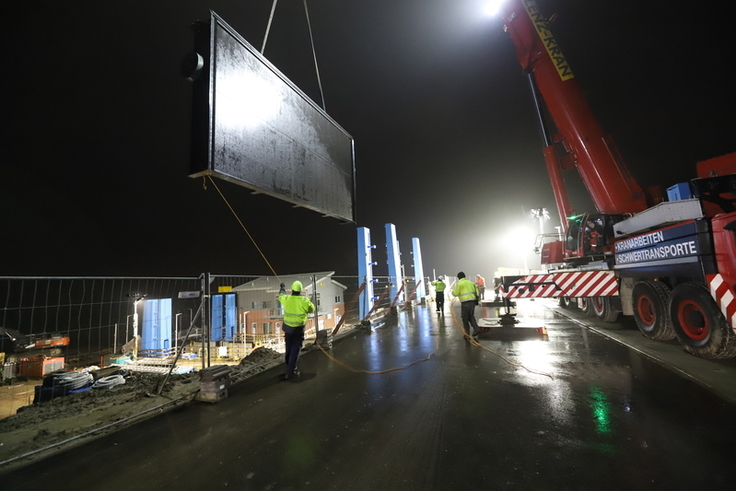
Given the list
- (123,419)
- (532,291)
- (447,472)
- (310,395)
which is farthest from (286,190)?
(532,291)

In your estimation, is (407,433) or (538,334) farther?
(538,334)

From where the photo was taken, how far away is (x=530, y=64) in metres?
9.99

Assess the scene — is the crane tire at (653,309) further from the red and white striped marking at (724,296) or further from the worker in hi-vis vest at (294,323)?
the worker in hi-vis vest at (294,323)

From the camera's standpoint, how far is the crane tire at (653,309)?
5.83 metres

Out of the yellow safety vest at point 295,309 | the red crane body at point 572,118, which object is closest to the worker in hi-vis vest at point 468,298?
the yellow safety vest at point 295,309

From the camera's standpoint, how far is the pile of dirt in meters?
2.85

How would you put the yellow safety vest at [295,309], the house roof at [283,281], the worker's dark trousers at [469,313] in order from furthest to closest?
1. the house roof at [283,281]
2. the worker's dark trousers at [469,313]
3. the yellow safety vest at [295,309]

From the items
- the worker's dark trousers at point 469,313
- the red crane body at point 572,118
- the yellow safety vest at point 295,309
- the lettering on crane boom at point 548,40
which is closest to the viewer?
the yellow safety vest at point 295,309

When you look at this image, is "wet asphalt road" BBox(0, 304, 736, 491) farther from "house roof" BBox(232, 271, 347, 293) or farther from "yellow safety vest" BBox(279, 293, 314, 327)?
"house roof" BBox(232, 271, 347, 293)

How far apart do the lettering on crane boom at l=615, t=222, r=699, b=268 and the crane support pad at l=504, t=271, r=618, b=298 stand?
1.72 ft

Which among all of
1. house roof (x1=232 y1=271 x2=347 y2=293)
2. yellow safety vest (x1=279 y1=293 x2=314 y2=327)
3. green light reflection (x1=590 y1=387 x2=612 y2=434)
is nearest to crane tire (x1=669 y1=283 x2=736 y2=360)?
green light reflection (x1=590 y1=387 x2=612 y2=434)

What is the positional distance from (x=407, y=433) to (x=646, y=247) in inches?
248

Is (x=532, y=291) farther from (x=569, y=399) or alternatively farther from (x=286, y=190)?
(x=286, y=190)

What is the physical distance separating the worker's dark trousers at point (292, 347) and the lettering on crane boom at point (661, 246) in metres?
6.51
